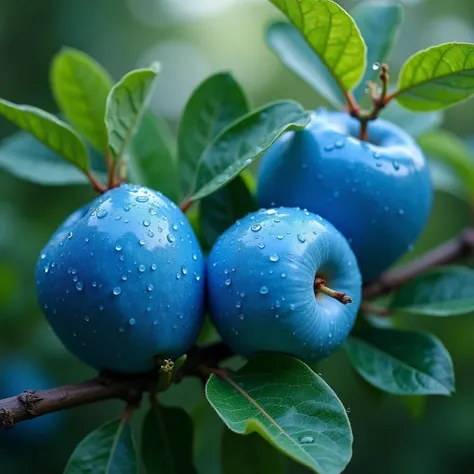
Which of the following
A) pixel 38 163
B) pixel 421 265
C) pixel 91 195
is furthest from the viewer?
pixel 91 195

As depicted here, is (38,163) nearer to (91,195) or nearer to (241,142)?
(241,142)

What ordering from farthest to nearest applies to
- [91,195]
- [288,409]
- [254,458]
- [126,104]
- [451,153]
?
1. [91,195]
2. [451,153]
3. [254,458]
4. [126,104]
5. [288,409]

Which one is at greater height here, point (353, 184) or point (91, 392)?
point (353, 184)

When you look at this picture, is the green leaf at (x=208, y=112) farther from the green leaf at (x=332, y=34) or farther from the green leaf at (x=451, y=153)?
the green leaf at (x=451, y=153)

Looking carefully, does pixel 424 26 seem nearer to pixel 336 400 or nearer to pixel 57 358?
pixel 57 358

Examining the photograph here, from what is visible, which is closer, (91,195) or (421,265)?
(421,265)

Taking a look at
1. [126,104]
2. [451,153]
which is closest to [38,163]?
[126,104]

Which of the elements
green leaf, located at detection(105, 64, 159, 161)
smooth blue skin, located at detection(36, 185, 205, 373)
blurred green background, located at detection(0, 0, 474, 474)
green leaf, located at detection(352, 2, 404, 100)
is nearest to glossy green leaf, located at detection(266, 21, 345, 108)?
green leaf, located at detection(352, 2, 404, 100)

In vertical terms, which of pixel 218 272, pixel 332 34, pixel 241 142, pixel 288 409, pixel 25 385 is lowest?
pixel 25 385
